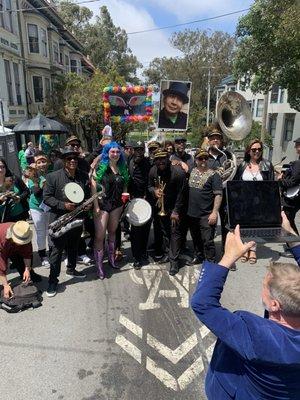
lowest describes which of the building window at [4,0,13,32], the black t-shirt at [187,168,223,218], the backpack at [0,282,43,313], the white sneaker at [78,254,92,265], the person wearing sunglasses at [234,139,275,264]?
the white sneaker at [78,254,92,265]

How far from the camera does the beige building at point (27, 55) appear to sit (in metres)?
18.2

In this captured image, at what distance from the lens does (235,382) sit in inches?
61.9

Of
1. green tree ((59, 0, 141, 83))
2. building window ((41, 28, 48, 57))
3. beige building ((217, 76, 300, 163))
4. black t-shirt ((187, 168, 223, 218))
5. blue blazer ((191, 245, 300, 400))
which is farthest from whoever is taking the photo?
green tree ((59, 0, 141, 83))

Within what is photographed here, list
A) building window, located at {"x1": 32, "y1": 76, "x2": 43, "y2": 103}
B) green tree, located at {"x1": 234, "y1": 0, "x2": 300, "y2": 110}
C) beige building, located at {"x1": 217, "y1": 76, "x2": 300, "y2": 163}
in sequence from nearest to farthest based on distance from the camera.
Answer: green tree, located at {"x1": 234, "y1": 0, "x2": 300, "y2": 110}, building window, located at {"x1": 32, "y1": 76, "x2": 43, "y2": 103}, beige building, located at {"x1": 217, "y1": 76, "x2": 300, "y2": 163}

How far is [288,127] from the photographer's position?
26.3 m

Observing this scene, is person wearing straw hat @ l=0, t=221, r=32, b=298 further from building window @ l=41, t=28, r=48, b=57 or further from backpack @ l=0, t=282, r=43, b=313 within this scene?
building window @ l=41, t=28, r=48, b=57

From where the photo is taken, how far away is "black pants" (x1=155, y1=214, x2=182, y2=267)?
207 inches

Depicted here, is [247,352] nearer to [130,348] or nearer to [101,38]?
[130,348]

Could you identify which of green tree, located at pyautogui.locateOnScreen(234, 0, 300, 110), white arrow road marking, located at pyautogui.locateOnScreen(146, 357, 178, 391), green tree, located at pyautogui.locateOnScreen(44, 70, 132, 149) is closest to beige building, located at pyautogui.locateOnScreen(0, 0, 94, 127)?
green tree, located at pyautogui.locateOnScreen(44, 70, 132, 149)

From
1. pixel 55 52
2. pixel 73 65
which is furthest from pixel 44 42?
pixel 73 65

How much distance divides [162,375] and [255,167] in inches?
140

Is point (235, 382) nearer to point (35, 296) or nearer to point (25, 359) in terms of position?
point (25, 359)

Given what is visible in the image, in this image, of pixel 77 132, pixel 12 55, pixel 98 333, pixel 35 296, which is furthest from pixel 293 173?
pixel 77 132

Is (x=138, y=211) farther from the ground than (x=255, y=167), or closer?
closer
